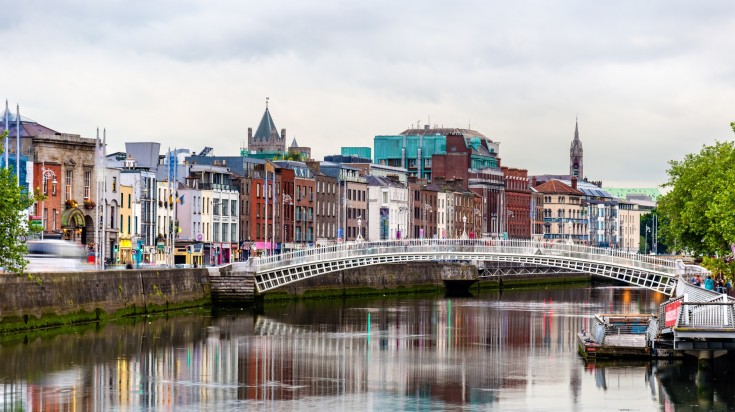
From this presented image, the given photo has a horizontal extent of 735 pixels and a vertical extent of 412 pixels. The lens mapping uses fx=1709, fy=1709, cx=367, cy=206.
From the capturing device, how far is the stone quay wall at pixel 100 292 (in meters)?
61.8

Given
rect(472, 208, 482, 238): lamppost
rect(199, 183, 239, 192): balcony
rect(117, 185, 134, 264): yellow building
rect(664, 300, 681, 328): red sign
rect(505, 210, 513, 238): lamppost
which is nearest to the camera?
rect(664, 300, 681, 328): red sign

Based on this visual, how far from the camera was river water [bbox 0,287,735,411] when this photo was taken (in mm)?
46031

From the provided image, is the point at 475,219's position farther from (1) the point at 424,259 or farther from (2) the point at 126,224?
(1) the point at 424,259

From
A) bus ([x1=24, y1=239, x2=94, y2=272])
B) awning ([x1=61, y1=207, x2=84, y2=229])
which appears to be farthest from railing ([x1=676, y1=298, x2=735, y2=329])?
awning ([x1=61, y1=207, x2=84, y2=229])

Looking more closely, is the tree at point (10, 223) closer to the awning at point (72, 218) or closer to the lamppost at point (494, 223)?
the awning at point (72, 218)

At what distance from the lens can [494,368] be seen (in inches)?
2202

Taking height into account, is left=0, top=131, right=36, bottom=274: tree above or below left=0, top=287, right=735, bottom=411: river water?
above

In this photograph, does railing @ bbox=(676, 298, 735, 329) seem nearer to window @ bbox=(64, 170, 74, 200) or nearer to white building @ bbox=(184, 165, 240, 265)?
window @ bbox=(64, 170, 74, 200)

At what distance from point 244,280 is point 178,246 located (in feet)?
64.4

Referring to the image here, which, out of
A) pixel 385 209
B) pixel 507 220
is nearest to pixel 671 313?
pixel 385 209

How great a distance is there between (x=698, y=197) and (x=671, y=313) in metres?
38.3

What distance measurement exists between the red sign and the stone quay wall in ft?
77.2

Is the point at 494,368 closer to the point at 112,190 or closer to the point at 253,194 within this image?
the point at 112,190

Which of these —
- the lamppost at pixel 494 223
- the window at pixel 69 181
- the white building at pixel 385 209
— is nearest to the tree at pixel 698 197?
the window at pixel 69 181
